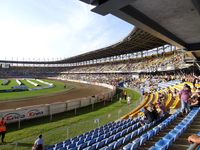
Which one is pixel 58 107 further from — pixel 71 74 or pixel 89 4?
pixel 71 74

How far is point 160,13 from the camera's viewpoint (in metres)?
7.80

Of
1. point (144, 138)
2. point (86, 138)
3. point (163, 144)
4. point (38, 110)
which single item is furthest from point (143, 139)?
point (38, 110)

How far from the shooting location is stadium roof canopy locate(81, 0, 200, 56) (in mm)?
5680

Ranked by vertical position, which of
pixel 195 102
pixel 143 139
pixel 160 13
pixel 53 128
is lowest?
pixel 53 128

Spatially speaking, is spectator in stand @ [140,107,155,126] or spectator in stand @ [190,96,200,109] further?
spectator in stand @ [190,96,200,109]

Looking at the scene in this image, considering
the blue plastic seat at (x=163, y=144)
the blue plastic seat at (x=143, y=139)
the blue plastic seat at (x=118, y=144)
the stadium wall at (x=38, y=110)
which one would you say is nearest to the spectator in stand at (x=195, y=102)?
the blue plastic seat at (x=143, y=139)

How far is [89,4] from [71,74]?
98.8 metres

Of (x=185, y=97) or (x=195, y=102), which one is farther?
(x=195, y=102)

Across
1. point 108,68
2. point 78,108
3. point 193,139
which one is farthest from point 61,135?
point 108,68

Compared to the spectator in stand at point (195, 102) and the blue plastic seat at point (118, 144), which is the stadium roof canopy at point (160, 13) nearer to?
the spectator in stand at point (195, 102)

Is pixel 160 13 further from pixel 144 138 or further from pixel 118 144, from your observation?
pixel 118 144

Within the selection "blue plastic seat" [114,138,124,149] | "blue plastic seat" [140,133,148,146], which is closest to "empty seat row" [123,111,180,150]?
"blue plastic seat" [140,133,148,146]

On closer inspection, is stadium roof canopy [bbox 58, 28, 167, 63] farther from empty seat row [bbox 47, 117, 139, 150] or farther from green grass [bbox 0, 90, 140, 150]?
empty seat row [bbox 47, 117, 139, 150]

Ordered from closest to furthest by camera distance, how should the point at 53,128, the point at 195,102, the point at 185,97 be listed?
the point at 185,97 < the point at 195,102 < the point at 53,128
